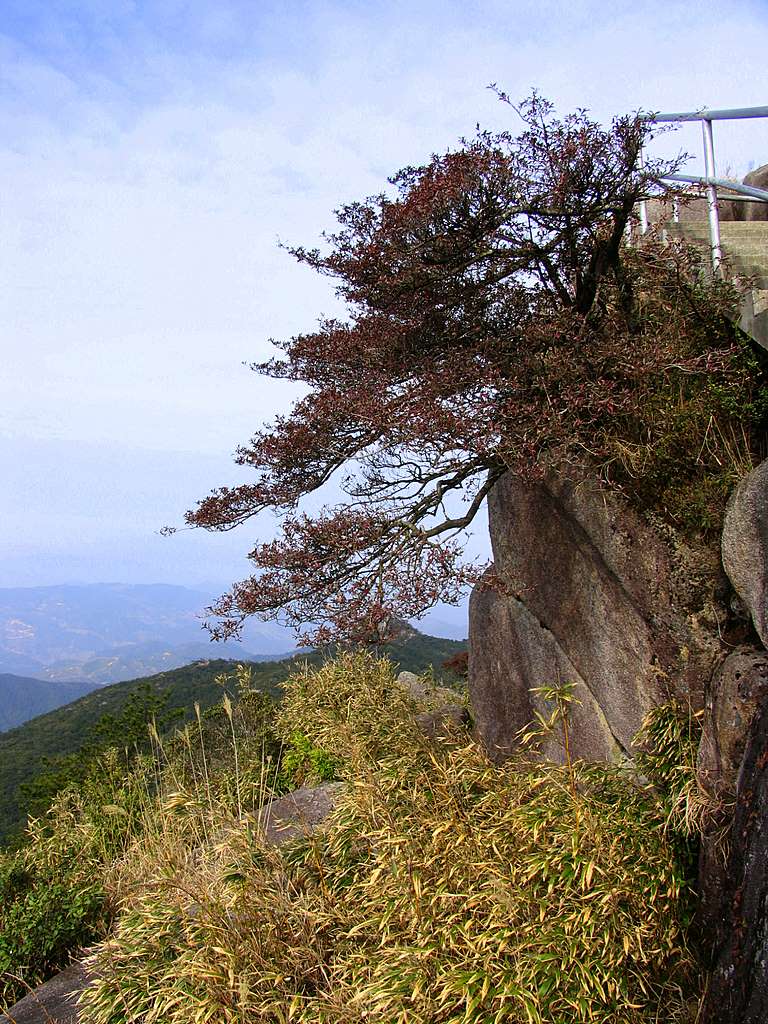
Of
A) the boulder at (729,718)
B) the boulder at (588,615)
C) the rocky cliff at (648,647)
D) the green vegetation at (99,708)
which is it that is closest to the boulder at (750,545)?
the rocky cliff at (648,647)

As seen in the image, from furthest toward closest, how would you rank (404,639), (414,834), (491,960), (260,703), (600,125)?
(260,703) → (404,639) → (600,125) → (414,834) → (491,960)

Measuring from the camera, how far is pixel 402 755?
541cm

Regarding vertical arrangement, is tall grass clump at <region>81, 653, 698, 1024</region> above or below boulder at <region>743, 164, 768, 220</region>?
below

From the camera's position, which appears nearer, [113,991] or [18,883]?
[113,991]

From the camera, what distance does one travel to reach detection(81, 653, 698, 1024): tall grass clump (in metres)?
3.43

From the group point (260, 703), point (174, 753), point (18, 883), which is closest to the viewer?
point (18, 883)

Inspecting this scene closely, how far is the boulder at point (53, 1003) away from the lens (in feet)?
15.3

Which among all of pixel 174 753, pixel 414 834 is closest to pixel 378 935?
pixel 414 834

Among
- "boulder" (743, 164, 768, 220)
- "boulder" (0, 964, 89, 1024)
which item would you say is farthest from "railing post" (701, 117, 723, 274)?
"boulder" (0, 964, 89, 1024)

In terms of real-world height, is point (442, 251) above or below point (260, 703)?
above

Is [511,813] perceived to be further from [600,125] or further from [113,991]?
[600,125]

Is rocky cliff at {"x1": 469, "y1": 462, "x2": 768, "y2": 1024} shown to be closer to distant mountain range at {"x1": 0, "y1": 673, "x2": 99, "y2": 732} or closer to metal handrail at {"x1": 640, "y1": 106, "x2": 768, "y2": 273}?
metal handrail at {"x1": 640, "y1": 106, "x2": 768, "y2": 273}

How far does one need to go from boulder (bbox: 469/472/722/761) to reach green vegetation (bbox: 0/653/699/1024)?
0.43 m

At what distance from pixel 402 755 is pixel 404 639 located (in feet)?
2.89
